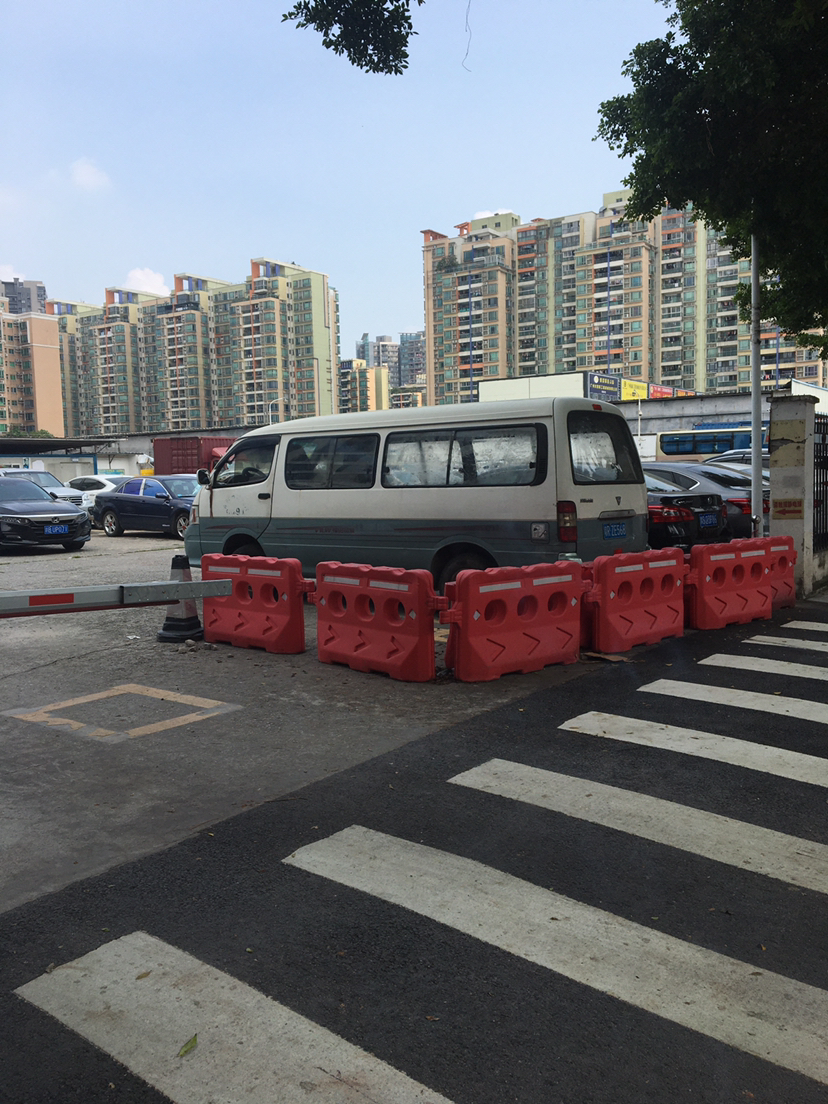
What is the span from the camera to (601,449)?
8852mm

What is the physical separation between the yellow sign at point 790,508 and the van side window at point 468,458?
4542 millimetres

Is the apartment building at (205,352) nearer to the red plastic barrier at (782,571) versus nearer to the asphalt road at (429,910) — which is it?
the red plastic barrier at (782,571)

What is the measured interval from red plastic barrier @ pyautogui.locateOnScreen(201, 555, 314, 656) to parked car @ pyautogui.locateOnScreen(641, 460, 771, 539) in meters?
7.75

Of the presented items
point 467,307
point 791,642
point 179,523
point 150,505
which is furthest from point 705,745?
point 467,307

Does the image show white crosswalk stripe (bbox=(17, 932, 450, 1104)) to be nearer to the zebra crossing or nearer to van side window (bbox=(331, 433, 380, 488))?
the zebra crossing

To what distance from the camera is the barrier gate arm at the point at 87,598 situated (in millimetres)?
4852

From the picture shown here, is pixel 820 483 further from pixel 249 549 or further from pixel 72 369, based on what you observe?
pixel 72 369

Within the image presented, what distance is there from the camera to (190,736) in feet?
18.6

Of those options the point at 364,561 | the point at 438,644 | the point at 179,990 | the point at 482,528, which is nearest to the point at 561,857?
the point at 179,990

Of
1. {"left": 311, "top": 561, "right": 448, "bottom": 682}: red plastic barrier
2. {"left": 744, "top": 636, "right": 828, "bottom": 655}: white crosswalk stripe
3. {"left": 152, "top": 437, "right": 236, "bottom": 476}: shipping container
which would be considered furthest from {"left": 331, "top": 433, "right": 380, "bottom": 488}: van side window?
{"left": 152, "top": 437, "right": 236, "bottom": 476}: shipping container

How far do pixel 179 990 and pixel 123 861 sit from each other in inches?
43.6

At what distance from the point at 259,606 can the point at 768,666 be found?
4392 mm

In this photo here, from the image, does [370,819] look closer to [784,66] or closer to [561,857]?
[561,857]

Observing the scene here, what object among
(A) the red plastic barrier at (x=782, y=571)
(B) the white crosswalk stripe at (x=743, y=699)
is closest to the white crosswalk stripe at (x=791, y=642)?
(A) the red plastic barrier at (x=782, y=571)
